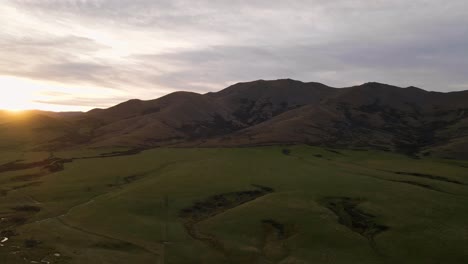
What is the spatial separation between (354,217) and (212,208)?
31.5 m

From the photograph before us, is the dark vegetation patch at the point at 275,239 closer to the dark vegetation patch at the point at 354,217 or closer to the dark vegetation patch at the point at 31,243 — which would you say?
the dark vegetation patch at the point at 354,217

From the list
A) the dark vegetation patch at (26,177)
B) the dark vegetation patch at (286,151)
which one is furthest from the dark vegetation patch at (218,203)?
the dark vegetation patch at (286,151)

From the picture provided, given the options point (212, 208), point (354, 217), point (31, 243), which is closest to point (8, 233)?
point (31, 243)

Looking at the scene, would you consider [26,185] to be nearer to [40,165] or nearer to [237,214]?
[40,165]

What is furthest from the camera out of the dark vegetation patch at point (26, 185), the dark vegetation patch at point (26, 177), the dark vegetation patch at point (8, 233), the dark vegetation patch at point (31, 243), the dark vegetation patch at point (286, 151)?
the dark vegetation patch at point (286, 151)

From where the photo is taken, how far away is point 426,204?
10481 cm

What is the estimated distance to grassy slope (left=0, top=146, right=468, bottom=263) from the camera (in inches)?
2955

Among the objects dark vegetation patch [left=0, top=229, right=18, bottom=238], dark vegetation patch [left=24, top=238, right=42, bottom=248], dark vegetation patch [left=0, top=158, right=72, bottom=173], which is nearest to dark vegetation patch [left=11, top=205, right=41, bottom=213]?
dark vegetation patch [left=0, top=229, right=18, bottom=238]

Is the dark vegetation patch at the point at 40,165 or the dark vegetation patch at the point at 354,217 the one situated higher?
the dark vegetation patch at the point at 40,165

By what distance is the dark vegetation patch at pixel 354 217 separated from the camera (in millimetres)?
90188

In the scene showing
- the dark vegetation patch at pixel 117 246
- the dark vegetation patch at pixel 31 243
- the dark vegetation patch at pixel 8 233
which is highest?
the dark vegetation patch at pixel 8 233

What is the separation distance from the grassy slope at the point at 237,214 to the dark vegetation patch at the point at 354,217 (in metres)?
1.84

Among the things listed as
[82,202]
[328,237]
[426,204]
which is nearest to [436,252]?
[328,237]

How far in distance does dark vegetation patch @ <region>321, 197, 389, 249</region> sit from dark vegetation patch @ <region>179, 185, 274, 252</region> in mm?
18658
